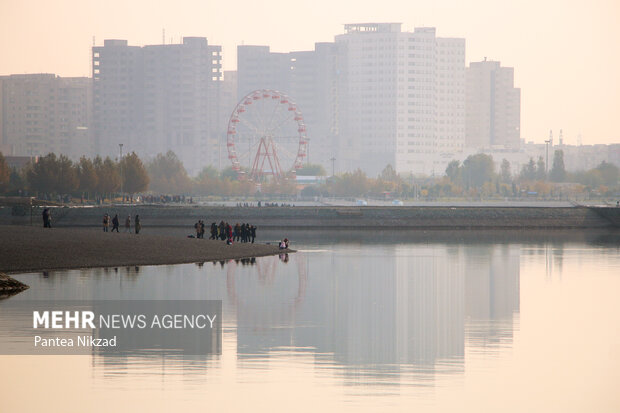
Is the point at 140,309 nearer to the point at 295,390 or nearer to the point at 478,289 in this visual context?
the point at 295,390

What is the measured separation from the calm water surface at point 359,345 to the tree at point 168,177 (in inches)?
5005

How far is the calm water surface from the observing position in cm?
1544

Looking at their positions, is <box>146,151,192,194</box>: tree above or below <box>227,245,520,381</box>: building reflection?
above

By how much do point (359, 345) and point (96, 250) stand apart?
22599 millimetres

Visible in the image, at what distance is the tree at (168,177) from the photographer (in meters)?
164

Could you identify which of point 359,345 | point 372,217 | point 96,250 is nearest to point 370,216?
point 372,217

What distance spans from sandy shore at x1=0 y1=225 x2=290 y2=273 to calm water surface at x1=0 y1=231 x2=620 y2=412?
2184 millimetres

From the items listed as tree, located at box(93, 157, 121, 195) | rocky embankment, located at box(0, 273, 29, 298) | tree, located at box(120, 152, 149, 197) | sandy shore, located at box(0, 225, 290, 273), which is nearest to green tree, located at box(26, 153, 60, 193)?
tree, located at box(93, 157, 121, 195)

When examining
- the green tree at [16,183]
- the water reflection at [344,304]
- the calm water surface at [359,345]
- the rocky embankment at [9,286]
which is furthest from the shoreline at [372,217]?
the green tree at [16,183]

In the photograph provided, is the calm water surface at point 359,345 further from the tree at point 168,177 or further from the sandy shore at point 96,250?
the tree at point 168,177

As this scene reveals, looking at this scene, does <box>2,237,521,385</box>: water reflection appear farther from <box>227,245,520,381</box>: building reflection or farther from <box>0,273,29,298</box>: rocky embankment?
<box>0,273,29,298</box>: rocky embankment

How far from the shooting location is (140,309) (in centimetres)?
2408

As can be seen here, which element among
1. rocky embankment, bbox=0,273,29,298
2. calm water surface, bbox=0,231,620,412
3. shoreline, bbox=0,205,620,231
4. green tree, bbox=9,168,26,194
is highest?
green tree, bbox=9,168,26,194

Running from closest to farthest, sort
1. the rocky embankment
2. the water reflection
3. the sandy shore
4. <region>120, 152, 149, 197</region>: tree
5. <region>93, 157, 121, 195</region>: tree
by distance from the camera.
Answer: the water reflection
the rocky embankment
the sandy shore
<region>93, 157, 121, 195</region>: tree
<region>120, 152, 149, 197</region>: tree
